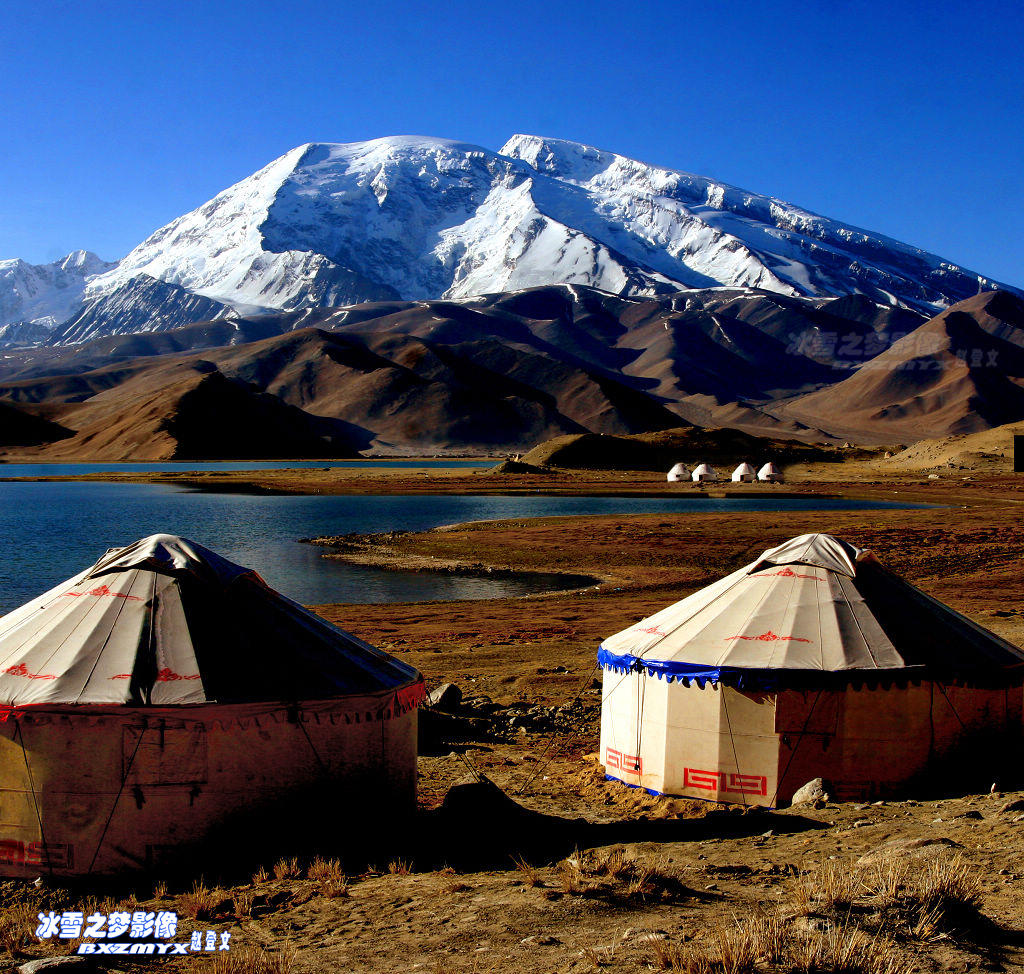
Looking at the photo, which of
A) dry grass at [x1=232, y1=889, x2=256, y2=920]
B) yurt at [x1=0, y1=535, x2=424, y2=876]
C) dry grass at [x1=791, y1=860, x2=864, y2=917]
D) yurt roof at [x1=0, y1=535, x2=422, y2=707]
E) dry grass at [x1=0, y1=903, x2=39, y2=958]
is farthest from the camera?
yurt roof at [x1=0, y1=535, x2=422, y2=707]

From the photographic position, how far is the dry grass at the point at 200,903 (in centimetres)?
658

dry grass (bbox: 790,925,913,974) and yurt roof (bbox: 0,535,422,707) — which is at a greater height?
yurt roof (bbox: 0,535,422,707)

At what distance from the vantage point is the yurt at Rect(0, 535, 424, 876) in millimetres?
7492

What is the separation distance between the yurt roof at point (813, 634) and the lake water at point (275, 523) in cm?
1719

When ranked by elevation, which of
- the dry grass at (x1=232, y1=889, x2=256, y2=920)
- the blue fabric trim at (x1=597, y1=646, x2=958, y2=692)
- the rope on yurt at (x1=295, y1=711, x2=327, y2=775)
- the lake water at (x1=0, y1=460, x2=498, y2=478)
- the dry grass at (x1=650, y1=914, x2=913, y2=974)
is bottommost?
the dry grass at (x1=232, y1=889, x2=256, y2=920)

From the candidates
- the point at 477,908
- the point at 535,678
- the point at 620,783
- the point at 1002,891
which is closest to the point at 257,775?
the point at 477,908

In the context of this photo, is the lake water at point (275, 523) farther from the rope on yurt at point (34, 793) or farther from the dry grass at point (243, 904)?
the dry grass at point (243, 904)

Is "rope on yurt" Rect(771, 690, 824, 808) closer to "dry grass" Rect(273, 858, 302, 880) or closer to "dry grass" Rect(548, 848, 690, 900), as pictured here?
"dry grass" Rect(548, 848, 690, 900)

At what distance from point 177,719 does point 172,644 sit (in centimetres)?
73

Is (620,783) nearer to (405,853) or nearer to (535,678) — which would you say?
(405,853)

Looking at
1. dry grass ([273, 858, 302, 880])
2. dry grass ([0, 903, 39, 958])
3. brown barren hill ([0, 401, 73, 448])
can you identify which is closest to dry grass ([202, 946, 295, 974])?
dry grass ([0, 903, 39, 958])

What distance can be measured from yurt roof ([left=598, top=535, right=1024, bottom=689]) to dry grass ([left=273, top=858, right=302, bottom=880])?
12.9 feet

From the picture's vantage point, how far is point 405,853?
7.96 m

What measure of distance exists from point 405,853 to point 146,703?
2.17 m
